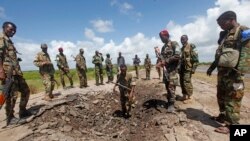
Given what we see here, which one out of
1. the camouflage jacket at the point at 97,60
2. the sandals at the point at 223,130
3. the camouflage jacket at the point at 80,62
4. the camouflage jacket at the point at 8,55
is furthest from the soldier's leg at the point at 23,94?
the camouflage jacket at the point at 97,60

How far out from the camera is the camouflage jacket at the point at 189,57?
7971 millimetres

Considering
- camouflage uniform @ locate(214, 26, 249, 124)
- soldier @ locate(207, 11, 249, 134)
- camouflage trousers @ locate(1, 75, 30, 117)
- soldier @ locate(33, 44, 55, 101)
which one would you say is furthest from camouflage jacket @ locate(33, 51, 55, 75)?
camouflage uniform @ locate(214, 26, 249, 124)

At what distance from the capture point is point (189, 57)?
7988 millimetres

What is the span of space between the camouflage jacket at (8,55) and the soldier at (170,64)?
13.5 feet

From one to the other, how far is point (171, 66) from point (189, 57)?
1095 mm

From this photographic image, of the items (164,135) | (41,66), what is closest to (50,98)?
(41,66)

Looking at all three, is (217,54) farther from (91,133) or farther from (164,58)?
Result: (91,133)

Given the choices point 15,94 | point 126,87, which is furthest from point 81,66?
point 15,94

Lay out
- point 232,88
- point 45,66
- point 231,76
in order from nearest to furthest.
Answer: point 232,88
point 231,76
point 45,66

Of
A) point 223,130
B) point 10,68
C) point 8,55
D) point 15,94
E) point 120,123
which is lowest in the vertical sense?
point 120,123

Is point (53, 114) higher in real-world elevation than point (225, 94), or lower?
lower

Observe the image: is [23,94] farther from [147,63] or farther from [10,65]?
[147,63]

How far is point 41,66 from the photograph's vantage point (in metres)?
9.96

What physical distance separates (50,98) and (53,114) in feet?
9.97
